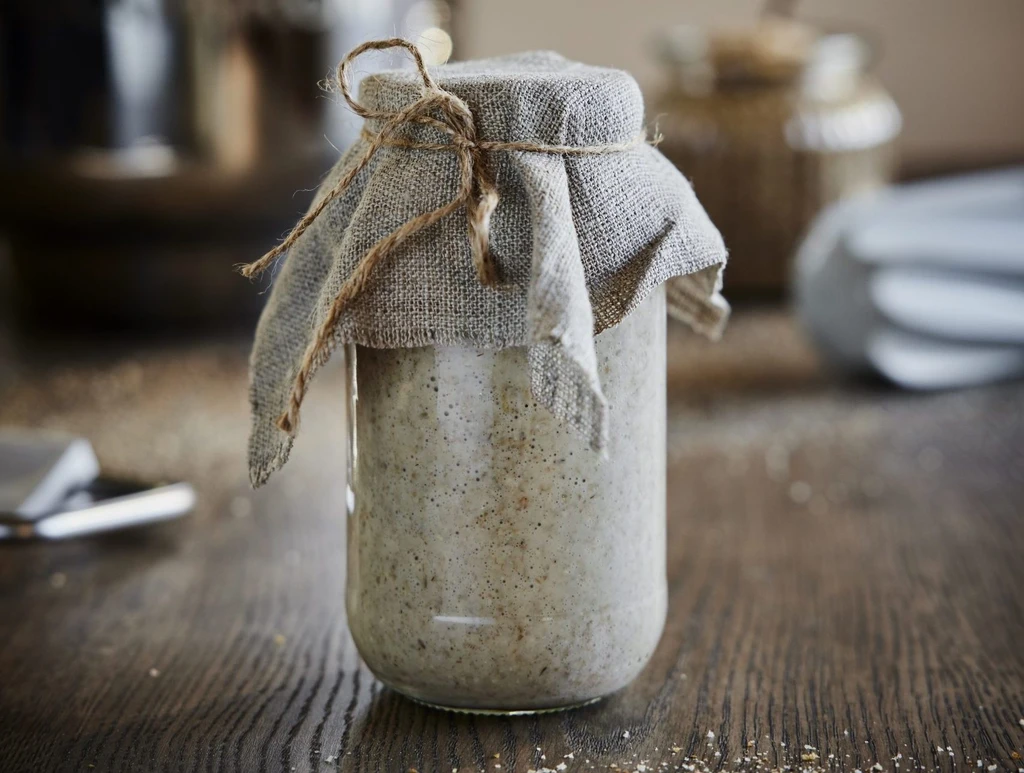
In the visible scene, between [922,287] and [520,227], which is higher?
[520,227]

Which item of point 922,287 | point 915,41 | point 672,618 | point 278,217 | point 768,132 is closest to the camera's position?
point 672,618

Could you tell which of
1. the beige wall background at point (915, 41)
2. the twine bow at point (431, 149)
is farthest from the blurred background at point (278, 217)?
the twine bow at point (431, 149)

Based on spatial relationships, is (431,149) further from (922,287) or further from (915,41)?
(915,41)

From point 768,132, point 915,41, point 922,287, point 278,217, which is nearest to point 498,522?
point 922,287

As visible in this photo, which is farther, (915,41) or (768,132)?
(915,41)

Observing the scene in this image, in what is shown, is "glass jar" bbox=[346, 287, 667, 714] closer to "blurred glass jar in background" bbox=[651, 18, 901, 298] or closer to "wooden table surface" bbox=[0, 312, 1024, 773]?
"wooden table surface" bbox=[0, 312, 1024, 773]

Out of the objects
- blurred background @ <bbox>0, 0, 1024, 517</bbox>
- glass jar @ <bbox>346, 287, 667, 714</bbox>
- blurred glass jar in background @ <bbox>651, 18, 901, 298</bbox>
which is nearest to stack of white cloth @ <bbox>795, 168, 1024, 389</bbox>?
blurred background @ <bbox>0, 0, 1024, 517</bbox>

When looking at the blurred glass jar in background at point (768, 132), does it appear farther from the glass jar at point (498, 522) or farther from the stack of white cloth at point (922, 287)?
the glass jar at point (498, 522)

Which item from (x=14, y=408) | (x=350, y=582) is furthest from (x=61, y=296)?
(x=350, y=582)

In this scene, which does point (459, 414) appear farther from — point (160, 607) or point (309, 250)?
point (160, 607)
